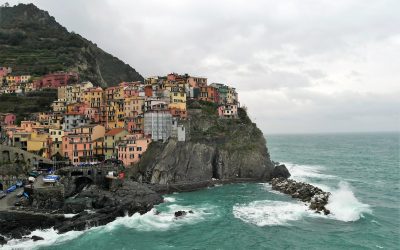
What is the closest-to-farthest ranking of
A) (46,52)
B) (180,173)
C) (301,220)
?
(301,220) < (180,173) < (46,52)

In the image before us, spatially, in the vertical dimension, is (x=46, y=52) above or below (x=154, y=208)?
above

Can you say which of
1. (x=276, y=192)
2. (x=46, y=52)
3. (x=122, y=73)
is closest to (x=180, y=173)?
(x=276, y=192)

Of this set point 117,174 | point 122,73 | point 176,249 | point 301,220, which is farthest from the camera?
point 122,73

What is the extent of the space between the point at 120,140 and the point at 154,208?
24.0 meters

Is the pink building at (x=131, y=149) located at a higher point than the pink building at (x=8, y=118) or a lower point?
lower

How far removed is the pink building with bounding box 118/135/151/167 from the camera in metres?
73.9

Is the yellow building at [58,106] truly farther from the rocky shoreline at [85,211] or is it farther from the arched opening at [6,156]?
the rocky shoreline at [85,211]

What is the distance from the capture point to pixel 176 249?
1639 inches

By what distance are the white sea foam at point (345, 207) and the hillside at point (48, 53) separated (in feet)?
290

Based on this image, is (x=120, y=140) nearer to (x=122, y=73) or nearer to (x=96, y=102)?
(x=96, y=102)

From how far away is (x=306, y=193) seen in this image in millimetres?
63938

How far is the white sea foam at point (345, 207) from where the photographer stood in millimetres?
53719

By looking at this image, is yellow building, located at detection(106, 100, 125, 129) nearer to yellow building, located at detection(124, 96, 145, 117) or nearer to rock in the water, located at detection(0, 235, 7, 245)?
yellow building, located at detection(124, 96, 145, 117)

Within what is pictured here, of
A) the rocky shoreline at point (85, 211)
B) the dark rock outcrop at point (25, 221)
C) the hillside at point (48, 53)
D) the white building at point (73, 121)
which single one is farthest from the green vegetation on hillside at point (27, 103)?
the dark rock outcrop at point (25, 221)
